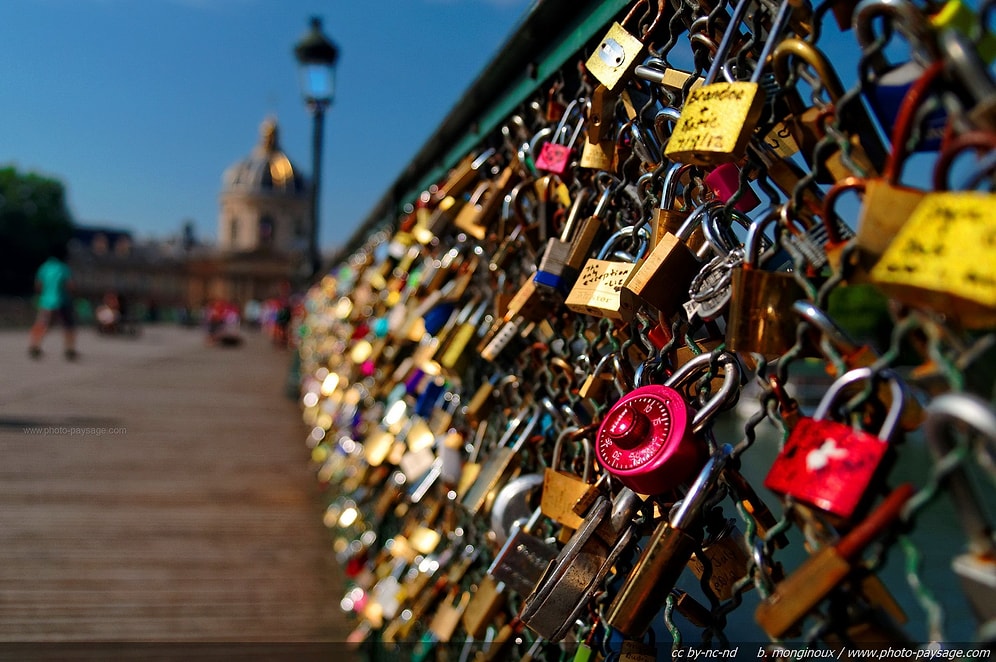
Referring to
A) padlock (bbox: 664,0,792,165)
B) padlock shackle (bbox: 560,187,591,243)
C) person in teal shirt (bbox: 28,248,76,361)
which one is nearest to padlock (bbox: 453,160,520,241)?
padlock shackle (bbox: 560,187,591,243)

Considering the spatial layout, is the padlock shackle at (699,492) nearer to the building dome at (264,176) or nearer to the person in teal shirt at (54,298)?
the person in teal shirt at (54,298)

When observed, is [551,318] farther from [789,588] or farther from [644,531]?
[789,588]

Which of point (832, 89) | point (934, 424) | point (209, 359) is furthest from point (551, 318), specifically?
point (209, 359)

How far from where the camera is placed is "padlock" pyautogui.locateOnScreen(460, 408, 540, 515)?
1473 mm

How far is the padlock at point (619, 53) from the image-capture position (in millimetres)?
1110

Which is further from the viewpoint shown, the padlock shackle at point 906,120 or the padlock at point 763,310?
the padlock at point 763,310

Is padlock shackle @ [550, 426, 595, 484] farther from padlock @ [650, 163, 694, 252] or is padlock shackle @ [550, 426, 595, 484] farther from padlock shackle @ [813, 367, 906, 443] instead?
padlock shackle @ [813, 367, 906, 443]

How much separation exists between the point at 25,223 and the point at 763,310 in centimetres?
7191

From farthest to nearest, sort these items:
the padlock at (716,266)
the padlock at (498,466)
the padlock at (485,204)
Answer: the padlock at (485,204), the padlock at (498,466), the padlock at (716,266)

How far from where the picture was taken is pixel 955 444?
55 centimetres

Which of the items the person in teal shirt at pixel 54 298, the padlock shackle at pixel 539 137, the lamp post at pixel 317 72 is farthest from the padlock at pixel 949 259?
the person in teal shirt at pixel 54 298

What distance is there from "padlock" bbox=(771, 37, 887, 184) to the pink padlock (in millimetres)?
126

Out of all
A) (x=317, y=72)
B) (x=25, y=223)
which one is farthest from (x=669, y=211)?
(x=25, y=223)

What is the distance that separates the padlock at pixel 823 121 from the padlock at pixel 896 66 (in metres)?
0.02
